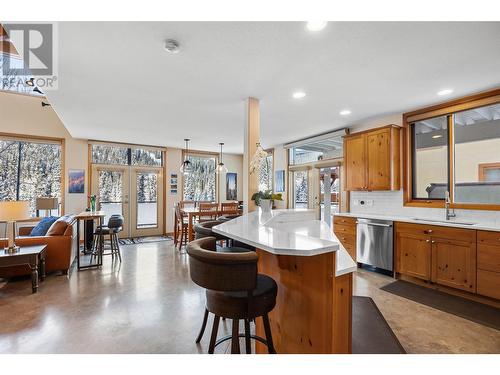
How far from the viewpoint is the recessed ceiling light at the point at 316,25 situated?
1875 mm

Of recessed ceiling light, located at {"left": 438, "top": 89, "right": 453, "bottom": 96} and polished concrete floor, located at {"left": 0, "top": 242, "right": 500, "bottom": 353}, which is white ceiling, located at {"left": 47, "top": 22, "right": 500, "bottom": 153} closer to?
recessed ceiling light, located at {"left": 438, "top": 89, "right": 453, "bottom": 96}

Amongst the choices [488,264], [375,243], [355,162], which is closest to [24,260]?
[375,243]

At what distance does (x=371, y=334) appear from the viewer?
2.25 m

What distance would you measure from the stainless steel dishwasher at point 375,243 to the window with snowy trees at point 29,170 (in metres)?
6.82

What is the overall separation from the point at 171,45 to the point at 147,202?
5.84 meters

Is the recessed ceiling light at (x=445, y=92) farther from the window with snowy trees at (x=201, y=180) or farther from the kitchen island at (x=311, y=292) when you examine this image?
the window with snowy trees at (x=201, y=180)

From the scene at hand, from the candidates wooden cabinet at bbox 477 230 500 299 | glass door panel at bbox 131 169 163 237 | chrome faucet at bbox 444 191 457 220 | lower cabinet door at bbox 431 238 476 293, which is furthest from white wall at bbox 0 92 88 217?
wooden cabinet at bbox 477 230 500 299

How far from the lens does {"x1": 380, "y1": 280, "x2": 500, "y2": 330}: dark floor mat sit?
2600mm

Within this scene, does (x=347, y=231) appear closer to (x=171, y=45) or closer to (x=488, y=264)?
(x=488, y=264)

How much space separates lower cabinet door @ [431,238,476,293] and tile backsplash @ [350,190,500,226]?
63cm

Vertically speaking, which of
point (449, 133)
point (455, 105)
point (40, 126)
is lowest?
point (449, 133)

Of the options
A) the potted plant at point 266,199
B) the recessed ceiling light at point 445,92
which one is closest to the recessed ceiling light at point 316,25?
the potted plant at point 266,199

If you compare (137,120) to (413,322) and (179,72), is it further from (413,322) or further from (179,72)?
(413,322)
